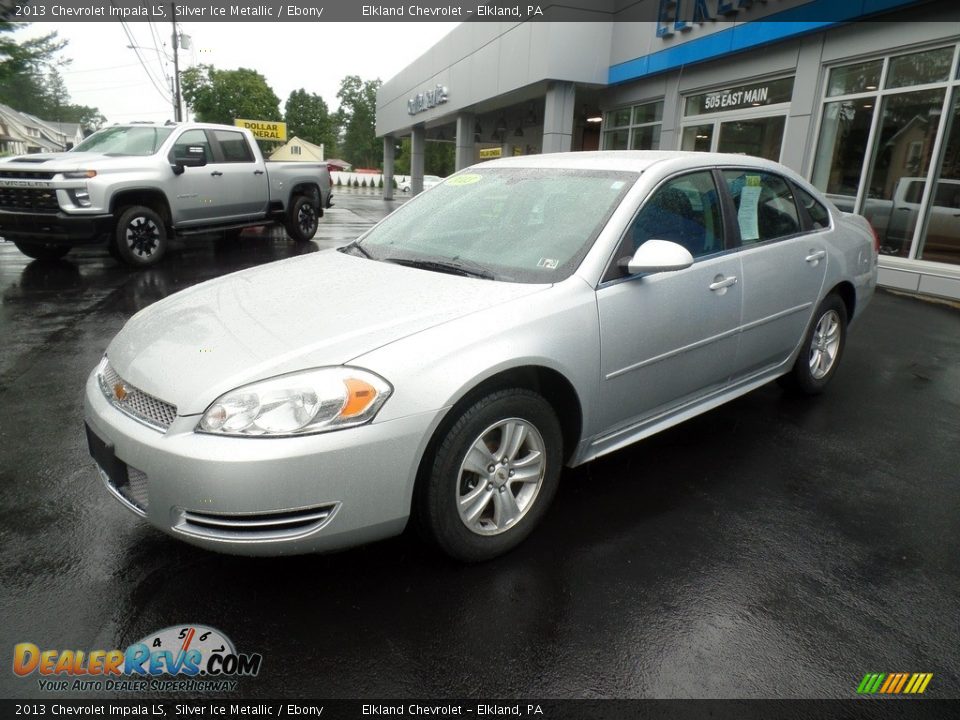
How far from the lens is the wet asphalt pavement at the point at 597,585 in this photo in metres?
2.12

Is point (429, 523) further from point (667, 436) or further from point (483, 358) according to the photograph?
point (667, 436)

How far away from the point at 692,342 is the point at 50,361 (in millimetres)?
4830

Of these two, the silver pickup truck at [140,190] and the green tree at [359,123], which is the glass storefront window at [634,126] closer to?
the silver pickup truck at [140,190]

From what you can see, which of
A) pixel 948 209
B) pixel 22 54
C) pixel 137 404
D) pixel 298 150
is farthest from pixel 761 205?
pixel 298 150

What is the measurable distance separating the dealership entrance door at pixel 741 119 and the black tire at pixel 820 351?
8151 mm

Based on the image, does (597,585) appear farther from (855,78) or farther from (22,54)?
(22,54)

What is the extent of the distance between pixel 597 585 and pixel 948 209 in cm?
935

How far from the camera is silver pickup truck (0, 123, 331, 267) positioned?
8406mm

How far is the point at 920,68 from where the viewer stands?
9.11 meters

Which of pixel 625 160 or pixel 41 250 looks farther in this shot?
pixel 41 250

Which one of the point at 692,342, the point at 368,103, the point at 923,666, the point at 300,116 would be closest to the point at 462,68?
the point at 692,342

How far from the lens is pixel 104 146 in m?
9.55

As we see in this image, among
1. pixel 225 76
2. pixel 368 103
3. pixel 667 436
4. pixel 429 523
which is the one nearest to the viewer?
pixel 429 523

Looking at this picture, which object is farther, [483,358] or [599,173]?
[599,173]
